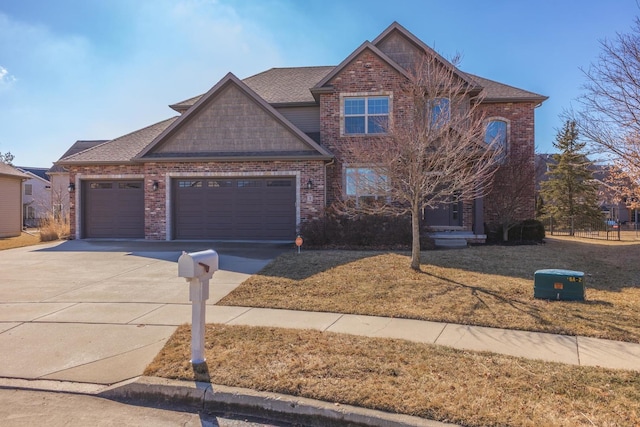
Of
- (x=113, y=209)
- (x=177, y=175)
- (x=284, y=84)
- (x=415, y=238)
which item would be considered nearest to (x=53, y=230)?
(x=113, y=209)

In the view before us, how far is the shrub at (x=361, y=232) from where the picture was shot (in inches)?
557

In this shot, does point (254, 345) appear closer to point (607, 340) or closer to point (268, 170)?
point (607, 340)

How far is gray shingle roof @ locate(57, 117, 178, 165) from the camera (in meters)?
17.1

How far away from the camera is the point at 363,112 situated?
16953mm

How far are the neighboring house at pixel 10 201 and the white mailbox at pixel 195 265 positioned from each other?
89.9ft

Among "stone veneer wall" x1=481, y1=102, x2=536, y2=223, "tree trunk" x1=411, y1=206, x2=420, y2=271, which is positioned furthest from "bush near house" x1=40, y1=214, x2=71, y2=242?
"stone veneer wall" x1=481, y1=102, x2=536, y2=223

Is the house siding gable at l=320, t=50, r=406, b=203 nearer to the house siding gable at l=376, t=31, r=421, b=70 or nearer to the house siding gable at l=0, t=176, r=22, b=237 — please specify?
the house siding gable at l=376, t=31, r=421, b=70

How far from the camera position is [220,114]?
16.4m

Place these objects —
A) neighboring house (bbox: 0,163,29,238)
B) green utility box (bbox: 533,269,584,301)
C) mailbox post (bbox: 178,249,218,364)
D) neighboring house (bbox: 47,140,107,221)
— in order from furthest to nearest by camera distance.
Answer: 1. neighboring house (bbox: 47,140,107,221)
2. neighboring house (bbox: 0,163,29,238)
3. green utility box (bbox: 533,269,584,301)
4. mailbox post (bbox: 178,249,218,364)

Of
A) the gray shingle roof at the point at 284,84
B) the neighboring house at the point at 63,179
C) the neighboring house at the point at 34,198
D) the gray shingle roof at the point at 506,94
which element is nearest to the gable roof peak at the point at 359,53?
the gray shingle roof at the point at 284,84

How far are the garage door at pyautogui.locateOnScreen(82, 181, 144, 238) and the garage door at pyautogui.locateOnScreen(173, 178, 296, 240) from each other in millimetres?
1973

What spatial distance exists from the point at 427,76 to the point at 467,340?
313 inches

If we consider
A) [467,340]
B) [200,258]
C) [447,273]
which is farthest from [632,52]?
[200,258]

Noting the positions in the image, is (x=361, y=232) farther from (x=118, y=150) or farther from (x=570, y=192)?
(x=570, y=192)
